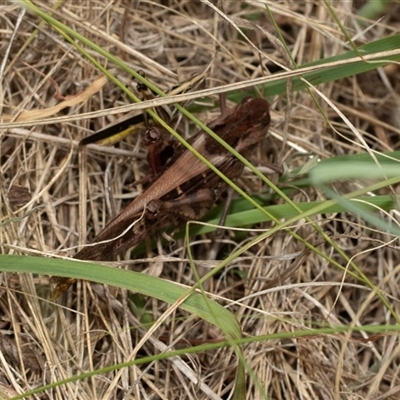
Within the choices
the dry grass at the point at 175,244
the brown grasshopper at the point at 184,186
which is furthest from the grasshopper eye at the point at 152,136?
the dry grass at the point at 175,244

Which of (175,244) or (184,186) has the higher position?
(184,186)

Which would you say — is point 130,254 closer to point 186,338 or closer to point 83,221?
point 83,221

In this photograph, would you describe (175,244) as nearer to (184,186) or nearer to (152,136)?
(184,186)

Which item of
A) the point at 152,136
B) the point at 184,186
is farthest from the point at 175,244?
the point at 152,136

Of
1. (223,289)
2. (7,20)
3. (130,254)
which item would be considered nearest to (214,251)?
(223,289)

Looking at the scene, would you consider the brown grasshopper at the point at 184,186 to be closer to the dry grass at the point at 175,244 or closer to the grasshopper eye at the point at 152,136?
the grasshopper eye at the point at 152,136

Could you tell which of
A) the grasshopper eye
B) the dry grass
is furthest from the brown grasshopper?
the dry grass
